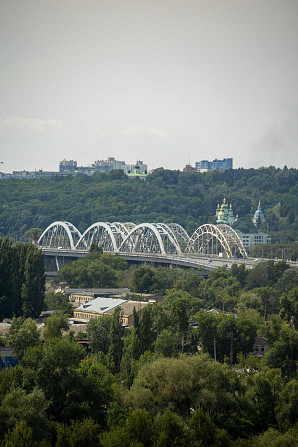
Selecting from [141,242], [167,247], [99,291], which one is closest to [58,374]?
[99,291]

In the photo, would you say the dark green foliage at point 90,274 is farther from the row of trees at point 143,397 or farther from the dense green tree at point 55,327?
the row of trees at point 143,397

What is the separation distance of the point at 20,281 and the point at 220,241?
61.1 m

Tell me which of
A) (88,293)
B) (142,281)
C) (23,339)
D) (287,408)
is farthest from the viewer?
(142,281)

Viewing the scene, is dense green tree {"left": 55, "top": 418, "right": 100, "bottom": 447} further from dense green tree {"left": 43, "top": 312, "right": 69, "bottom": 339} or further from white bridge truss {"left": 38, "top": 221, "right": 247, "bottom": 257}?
white bridge truss {"left": 38, "top": 221, "right": 247, "bottom": 257}

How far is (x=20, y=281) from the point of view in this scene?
67.8m

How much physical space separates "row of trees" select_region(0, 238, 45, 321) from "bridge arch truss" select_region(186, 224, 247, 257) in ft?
186

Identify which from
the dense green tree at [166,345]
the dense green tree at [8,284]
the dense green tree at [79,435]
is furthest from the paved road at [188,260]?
the dense green tree at [79,435]

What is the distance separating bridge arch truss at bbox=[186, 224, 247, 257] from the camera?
125506mm

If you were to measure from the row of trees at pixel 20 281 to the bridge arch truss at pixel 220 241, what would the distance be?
56.7 meters

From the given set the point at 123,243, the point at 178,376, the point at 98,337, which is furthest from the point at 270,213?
the point at 178,376

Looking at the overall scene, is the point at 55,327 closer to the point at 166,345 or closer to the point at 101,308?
the point at 166,345

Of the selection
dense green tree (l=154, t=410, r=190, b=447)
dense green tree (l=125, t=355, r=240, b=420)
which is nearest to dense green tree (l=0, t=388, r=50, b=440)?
dense green tree (l=154, t=410, r=190, b=447)

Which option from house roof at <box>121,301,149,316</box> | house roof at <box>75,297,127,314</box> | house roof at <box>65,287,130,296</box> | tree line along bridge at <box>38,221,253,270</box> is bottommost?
house roof at <box>65,287,130,296</box>

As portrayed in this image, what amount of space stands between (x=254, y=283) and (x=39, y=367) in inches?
2005
